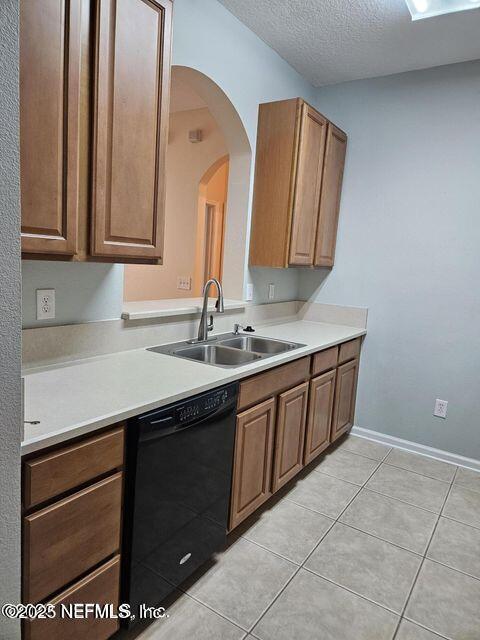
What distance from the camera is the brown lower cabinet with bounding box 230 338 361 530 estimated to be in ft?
6.55

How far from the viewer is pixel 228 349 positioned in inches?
93.1

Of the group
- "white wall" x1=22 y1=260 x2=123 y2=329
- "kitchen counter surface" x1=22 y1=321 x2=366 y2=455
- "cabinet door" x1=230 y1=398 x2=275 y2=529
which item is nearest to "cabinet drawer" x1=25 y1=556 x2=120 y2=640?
"kitchen counter surface" x1=22 y1=321 x2=366 y2=455

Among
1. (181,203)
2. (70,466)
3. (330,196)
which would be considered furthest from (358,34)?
(70,466)

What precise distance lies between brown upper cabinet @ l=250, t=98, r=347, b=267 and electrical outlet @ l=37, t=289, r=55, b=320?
147 centimetres

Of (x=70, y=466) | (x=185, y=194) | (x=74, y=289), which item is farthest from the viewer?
(x=185, y=194)

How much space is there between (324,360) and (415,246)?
1109 mm

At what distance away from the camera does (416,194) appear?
3.02 meters

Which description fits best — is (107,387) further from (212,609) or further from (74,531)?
(212,609)

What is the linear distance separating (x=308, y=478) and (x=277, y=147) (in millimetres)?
2080

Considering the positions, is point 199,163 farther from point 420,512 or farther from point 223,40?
point 420,512

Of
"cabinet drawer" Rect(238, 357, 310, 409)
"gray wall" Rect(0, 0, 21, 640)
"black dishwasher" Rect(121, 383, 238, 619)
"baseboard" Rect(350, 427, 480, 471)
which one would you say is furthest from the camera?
"baseboard" Rect(350, 427, 480, 471)

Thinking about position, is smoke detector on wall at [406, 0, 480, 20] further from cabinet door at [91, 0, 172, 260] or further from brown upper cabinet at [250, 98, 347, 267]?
cabinet door at [91, 0, 172, 260]

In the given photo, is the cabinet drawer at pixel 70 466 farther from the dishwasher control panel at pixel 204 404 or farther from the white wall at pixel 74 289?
the white wall at pixel 74 289

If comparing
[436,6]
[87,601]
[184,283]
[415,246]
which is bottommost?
[87,601]
